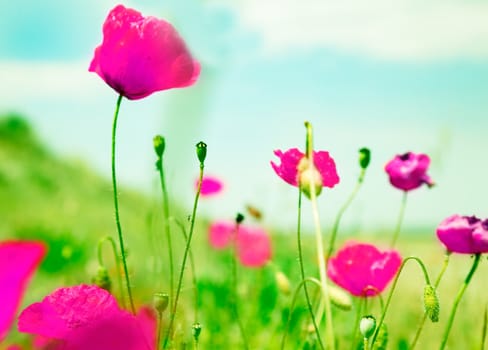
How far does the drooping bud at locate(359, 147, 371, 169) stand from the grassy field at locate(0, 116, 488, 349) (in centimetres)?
23

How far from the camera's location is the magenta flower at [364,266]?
3.55 ft

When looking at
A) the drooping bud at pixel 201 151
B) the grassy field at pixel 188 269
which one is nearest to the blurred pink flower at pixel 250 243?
the grassy field at pixel 188 269

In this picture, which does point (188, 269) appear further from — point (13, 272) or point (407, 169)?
point (13, 272)

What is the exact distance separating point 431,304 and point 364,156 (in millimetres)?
242

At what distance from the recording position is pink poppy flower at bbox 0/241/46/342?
50 cm

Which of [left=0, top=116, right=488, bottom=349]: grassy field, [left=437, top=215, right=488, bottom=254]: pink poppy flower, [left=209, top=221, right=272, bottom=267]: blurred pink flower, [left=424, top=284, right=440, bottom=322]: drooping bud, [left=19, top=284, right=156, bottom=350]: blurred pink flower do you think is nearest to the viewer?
[left=19, top=284, right=156, bottom=350]: blurred pink flower

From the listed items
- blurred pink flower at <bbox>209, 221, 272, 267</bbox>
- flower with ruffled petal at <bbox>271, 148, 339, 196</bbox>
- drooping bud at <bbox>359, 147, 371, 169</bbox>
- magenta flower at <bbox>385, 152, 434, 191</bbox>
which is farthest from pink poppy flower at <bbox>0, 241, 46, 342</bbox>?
blurred pink flower at <bbox>209, 221, 272, 267</bbox>

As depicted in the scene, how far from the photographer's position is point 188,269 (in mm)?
3336

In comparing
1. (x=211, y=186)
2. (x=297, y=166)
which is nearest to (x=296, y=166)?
(x=297, y=166)

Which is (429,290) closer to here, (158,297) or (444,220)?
(444,220)

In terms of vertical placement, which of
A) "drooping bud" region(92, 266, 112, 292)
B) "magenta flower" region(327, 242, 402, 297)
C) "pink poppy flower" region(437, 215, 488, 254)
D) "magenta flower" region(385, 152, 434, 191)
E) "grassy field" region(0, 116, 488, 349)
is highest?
"magenta flower" region(385, 152, 434, 191)

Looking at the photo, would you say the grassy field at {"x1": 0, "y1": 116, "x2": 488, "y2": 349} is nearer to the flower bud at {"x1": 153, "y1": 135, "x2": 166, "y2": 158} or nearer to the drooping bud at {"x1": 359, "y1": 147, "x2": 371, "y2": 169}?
the flower bud at {"x1": 153, "y1": 135, "x2": 166, "y2": 158}

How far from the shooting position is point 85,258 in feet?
9.97

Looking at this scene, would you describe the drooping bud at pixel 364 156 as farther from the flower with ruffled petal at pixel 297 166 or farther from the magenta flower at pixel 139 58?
the magenta flower at pixel 139 58
